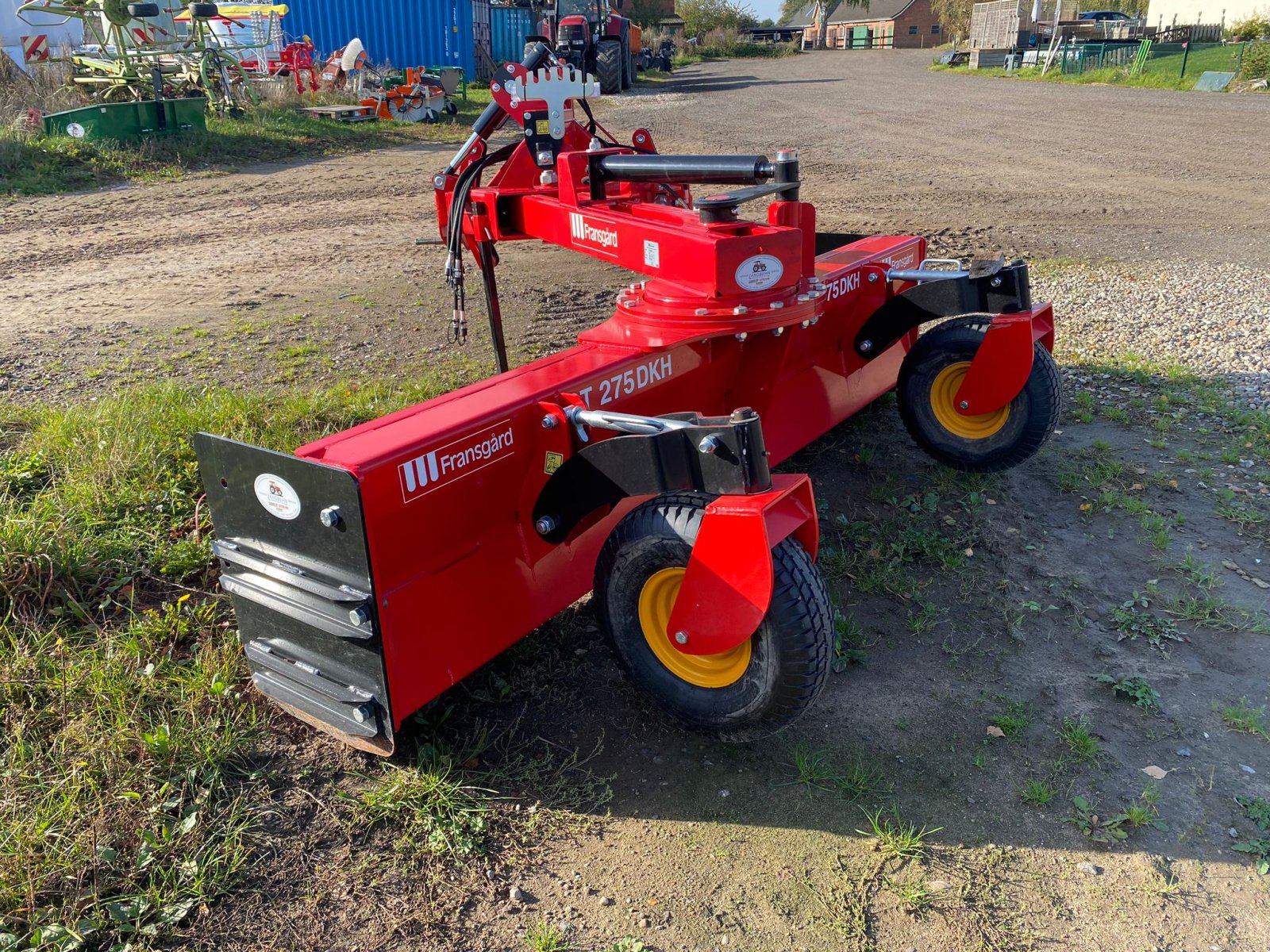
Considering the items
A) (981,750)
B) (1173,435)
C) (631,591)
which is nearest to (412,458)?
(631,591)

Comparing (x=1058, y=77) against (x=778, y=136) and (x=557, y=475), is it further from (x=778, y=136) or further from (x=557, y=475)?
(x=557, y=475)

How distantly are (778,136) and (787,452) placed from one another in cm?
1244

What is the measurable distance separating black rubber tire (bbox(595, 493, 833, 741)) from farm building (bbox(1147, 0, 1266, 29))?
4364cm

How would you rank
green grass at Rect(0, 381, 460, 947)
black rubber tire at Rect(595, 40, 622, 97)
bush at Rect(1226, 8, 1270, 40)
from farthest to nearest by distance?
bush at Rect(1226, 8, 1270, 40) → black rubber tire at Rect(595, 40, 622, 97) → green grass at Rect(0, 381, 460, 947)

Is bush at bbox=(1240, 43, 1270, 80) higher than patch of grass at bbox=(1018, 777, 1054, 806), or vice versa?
bush at bbox=(1240, 43, 1270, 80)

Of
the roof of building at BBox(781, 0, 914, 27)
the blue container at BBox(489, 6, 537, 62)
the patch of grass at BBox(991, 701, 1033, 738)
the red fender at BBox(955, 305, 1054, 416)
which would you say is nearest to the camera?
the patch of grass at BBox(991, 701, 1033, 738)

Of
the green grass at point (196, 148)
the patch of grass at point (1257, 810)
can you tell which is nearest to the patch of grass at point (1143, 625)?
the patch of grass at point (1257, 810)

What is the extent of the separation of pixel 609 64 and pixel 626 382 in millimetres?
20144

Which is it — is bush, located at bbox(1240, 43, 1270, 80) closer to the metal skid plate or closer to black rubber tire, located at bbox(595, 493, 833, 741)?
black rubber tire, located at bbox(595, 493, 833, 741)

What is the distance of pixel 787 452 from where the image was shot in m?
4.22

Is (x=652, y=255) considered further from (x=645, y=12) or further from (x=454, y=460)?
(x=645, y=12)

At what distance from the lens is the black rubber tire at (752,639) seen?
8.11 feet

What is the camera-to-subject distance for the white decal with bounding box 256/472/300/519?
8.32 feet

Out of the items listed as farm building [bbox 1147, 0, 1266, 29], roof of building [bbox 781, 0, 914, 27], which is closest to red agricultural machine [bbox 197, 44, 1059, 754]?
farm building [bbox 1147, 0, 1266, 29]
